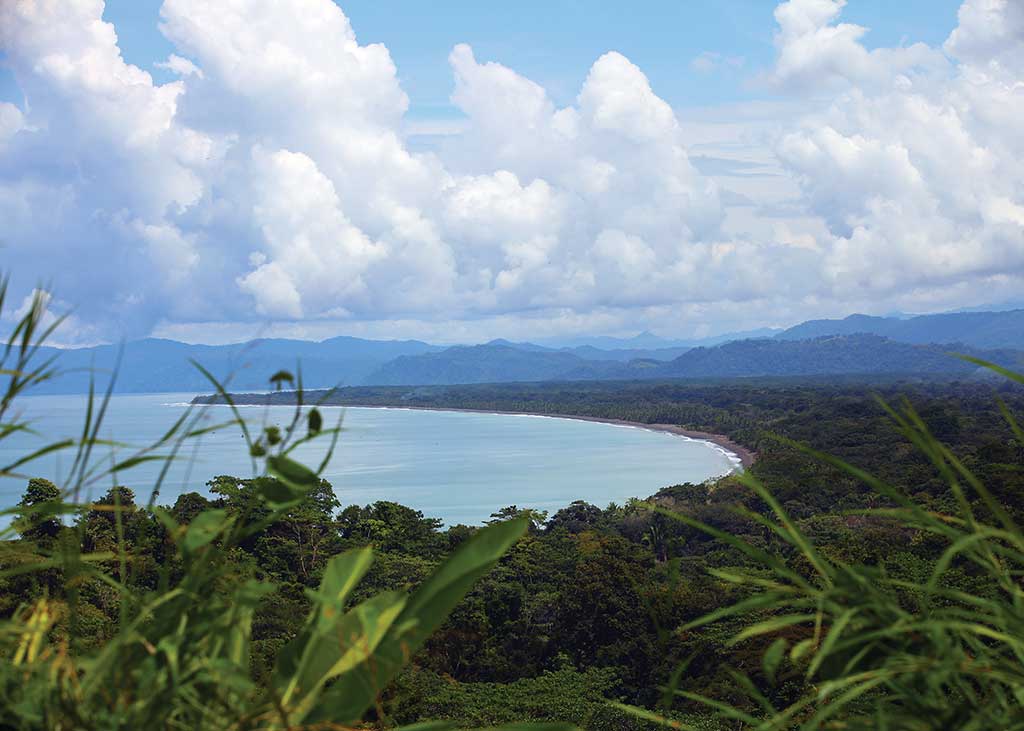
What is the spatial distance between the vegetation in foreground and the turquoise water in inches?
302

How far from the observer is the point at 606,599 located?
16.6m

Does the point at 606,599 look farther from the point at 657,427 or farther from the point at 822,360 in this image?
the point at 822,360

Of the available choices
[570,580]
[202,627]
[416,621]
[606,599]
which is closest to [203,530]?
[202,627]

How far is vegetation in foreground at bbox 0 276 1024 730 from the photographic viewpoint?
0.87 m

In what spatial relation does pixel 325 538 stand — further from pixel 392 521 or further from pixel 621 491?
pixel 621 491

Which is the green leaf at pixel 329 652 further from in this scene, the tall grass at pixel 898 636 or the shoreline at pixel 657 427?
the shoreline at pixel 657 427

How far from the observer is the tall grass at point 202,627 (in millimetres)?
848

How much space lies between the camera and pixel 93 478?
104 cm

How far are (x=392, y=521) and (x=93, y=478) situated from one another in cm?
2574

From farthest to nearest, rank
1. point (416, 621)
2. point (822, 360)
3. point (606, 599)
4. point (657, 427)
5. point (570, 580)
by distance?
1. point (822, 360)
2. point (657, 427)
3. point (570, 580)
4. point (606, 599)
5. point (416, 621)

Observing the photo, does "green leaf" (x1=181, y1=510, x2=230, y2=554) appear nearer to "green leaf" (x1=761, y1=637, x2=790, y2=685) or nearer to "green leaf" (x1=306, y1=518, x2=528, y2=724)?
"green leaf" (x1=306, y1=518, x2=528, y2=724)

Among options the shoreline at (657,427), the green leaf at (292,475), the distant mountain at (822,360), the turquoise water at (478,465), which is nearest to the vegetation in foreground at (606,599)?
the green leaf at (292,475)

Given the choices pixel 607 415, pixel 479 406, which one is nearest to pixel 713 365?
pixel 479 406

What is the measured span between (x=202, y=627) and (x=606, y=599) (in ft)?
53.2
